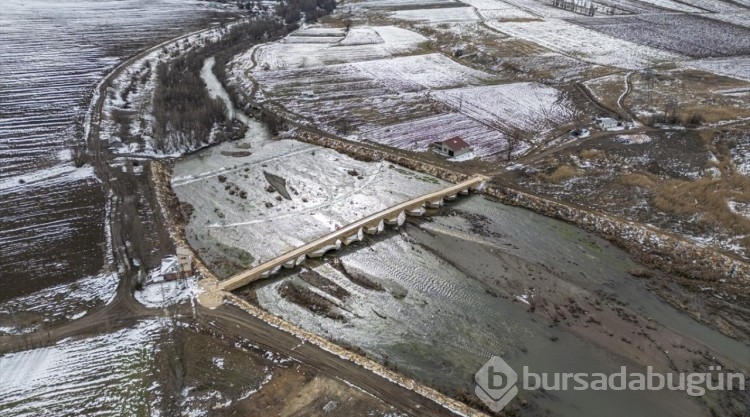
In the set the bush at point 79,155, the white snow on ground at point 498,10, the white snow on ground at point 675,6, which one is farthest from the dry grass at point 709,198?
the white snow on ground at point 675,6

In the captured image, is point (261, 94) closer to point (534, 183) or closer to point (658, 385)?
point (534, 183)

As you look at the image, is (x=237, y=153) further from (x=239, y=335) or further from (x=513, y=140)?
(x=513, y=140)

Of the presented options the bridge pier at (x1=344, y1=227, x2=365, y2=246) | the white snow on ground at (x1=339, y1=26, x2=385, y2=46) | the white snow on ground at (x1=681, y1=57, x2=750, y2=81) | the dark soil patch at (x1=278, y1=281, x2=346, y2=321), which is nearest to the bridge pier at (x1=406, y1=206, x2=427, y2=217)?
the bridge pier at (x1=344, y1=227, x2=365, y2=246)

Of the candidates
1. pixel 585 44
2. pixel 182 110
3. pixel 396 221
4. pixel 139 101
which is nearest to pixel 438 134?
pixel 396 221

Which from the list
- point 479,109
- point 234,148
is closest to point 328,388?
point 234,148

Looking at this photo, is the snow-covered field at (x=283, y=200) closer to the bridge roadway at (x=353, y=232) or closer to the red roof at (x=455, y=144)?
the bridge roadway at (x=353, y=232)

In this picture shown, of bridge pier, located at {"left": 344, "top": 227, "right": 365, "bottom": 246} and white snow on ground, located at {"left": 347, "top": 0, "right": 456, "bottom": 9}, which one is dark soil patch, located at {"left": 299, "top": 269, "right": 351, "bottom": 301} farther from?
white snow on ground, located at {"left": 347, "top": 0, "right": 456, "bottom": 9}
